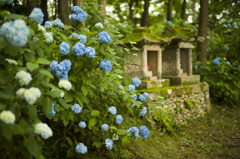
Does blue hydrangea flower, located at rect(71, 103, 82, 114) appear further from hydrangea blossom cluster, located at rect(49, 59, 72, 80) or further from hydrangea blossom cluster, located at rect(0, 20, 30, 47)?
hydrangea blossom cluster, located at rect(0, 20, 30, 47)

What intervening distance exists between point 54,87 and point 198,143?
416 cm

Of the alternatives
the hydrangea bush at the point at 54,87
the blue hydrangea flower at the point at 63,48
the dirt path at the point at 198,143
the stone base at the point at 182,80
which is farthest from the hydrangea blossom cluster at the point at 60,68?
the stone base at the point at 182,80

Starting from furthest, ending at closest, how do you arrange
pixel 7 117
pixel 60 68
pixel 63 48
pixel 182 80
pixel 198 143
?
pixel 182 80
pixel 198 143
pixel 63 48
pixel 60 68
pixel 7 117

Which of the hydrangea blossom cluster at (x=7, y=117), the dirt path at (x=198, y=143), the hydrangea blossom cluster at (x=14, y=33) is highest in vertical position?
the hydrangea blossom cluster at (x=14, y=33)

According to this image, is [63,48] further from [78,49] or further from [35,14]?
[35,14]

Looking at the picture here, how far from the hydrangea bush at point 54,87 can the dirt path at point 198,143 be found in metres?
1.06

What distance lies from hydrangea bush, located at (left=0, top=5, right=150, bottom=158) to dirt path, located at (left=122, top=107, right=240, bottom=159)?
1058 mm

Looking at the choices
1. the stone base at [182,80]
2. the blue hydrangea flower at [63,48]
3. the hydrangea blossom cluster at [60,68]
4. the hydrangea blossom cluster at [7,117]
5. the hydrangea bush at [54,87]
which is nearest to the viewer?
the hydrangea blossom cluster at [7,117]

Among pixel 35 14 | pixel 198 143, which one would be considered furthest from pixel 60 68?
pixel 198 143

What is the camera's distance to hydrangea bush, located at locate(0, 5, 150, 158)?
6.09 feet

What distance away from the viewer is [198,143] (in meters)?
5.44

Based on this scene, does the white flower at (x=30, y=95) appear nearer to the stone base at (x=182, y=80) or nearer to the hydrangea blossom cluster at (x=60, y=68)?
the hydrangea blossom cluster at (x=60, y=68)

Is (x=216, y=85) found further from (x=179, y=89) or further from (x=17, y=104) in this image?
(x=17, y=104)

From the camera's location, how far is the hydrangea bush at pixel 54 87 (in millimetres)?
1857
